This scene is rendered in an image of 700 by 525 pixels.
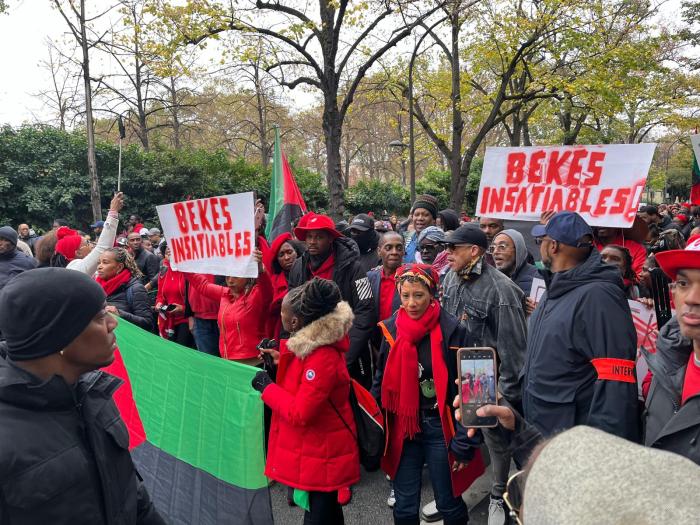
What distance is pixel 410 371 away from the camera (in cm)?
307

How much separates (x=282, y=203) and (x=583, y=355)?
4.59m

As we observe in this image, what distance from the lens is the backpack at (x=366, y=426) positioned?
2.97m

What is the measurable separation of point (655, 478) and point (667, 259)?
1417 mm

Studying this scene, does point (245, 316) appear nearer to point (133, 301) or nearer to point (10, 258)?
point (133, 301)

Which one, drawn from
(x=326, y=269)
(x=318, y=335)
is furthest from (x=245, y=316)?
(x=318, y=335)

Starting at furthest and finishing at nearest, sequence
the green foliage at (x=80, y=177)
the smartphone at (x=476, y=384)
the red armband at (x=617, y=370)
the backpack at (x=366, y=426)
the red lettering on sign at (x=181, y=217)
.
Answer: the green foliage at (x=80, y=177) → the red lettering on sign at (x=181, y=217) → the backpack at (x=366, y=426) → the red armband at (x=617, y=370) → the smartphone at (x=476, y=384)

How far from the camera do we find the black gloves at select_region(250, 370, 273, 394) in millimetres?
2820

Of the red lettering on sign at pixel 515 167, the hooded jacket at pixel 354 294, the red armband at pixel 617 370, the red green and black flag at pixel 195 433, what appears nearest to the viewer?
the red armband at pixel 617 370

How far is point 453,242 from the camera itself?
3746 mm

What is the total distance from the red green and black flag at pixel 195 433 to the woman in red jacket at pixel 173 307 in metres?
2.65

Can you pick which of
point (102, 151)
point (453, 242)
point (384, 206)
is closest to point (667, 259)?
point (453, 242)

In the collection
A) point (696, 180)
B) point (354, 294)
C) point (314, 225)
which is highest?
point (696, 180)

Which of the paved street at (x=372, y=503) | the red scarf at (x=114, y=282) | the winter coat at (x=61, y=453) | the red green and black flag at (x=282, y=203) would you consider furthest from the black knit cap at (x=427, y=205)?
the winter coat at (x=61, y=453)

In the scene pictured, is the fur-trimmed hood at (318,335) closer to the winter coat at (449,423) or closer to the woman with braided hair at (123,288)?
the winter coat at (449,423)
